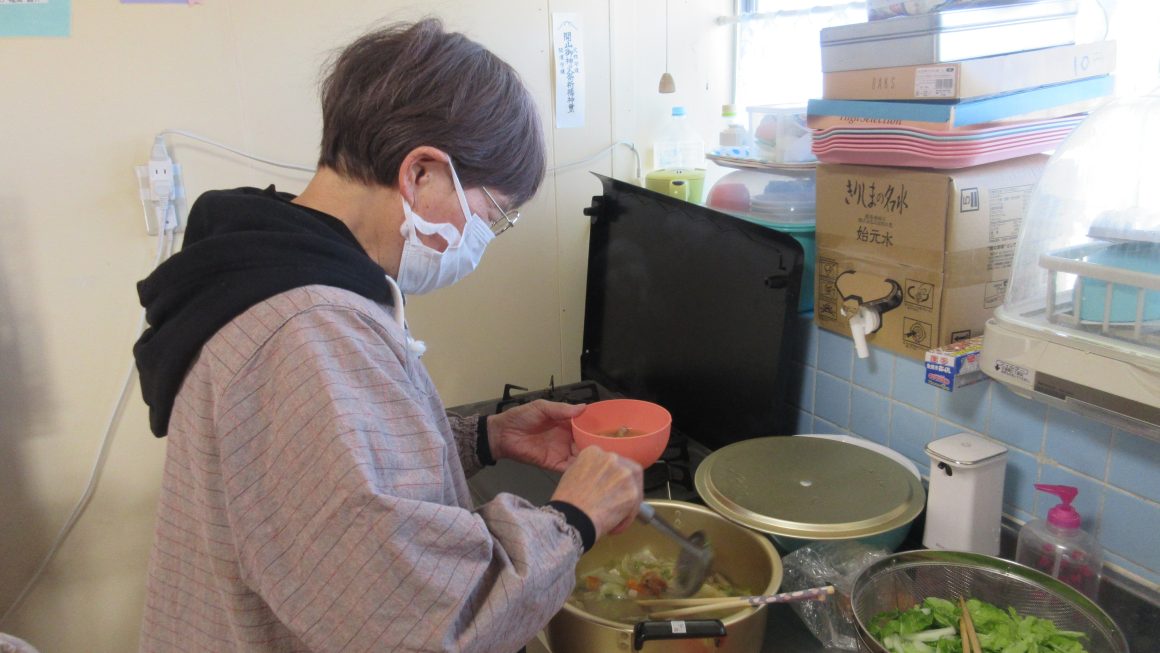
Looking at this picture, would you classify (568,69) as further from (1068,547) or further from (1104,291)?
(1068,547)

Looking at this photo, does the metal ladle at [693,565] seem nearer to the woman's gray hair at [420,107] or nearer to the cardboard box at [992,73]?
the woman's gray hair at [420,107]

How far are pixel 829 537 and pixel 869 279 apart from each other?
0.41 meters

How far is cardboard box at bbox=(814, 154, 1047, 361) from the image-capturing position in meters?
1.08

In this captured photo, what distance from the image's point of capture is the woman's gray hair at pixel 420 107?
86cm

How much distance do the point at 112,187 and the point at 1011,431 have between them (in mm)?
1528

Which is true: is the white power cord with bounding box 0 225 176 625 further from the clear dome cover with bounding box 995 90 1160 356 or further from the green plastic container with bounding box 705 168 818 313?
the clear dome cover with bounding box 995 90 1160 356

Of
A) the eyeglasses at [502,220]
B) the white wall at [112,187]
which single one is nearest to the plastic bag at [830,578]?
the eyeglasses at [502,220]

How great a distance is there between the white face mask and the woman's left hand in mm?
318

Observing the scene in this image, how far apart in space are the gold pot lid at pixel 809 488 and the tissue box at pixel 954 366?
165mm

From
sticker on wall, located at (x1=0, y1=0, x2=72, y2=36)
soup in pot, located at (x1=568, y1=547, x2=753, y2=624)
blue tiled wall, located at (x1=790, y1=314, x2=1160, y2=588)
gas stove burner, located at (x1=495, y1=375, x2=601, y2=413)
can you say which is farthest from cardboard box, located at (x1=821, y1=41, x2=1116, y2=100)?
sticker on wall, located at (x1=0, y1=0, x2=72, y2=36)

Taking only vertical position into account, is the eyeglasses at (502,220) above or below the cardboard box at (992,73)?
below

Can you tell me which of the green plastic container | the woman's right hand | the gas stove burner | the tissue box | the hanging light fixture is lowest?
the gas stove burner

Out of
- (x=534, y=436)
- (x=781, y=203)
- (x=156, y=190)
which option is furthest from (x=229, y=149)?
(x=781, y=203)

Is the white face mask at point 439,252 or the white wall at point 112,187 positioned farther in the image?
the white wall at point 112,187
